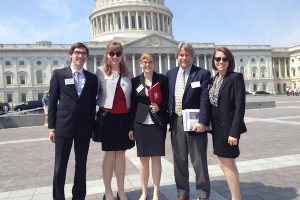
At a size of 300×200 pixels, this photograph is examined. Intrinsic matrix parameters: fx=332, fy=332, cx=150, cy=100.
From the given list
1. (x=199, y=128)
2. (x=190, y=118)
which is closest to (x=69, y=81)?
(x=190, y=118)

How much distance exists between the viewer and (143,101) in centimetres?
537

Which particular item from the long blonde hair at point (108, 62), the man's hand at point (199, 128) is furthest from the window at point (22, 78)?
the man's hand at point (199, 128)

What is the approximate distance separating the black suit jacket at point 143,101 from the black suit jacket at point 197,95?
106mm

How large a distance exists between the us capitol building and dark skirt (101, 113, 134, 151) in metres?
68.7

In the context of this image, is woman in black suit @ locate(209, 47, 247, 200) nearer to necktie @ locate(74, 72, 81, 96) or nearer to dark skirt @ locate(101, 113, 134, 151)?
dark skirt @ locate(101, 113, 134, 151)

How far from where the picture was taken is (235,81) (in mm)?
4785

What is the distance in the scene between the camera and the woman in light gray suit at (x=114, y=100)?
5.34 meters

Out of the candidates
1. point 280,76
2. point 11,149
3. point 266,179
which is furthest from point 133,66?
point 266,179

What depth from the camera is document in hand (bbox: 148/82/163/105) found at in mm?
5293

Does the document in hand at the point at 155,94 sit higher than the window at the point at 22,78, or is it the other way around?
the window at the point at 22,78

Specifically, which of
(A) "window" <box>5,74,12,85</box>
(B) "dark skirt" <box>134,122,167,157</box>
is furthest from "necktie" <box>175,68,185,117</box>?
(A) "window" <box>5,74,12,85</box>

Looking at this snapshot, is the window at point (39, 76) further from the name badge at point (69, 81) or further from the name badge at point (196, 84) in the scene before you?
the name badge at point (196, 84)

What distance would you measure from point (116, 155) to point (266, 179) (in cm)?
294

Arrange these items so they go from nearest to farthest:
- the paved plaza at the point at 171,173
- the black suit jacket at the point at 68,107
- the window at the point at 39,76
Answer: the black suit jacket at the point at 68,107
the paved plaza at the point at 171,173
the window at the point at 39,76
